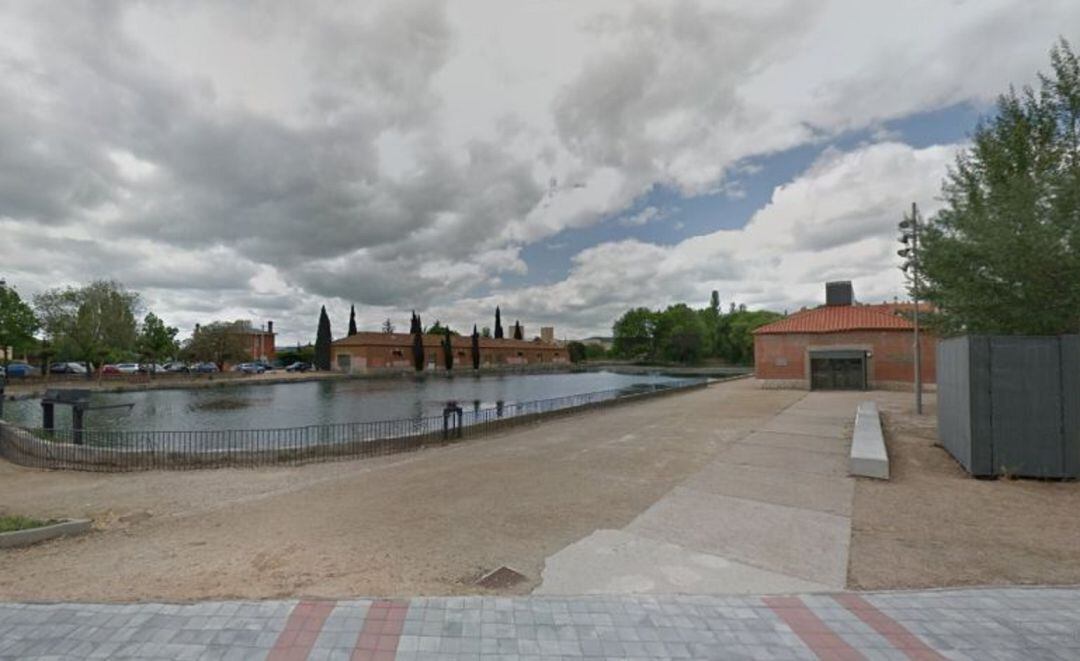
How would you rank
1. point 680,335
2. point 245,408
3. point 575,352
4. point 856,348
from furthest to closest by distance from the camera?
point 575,352 → point 680,335 → point 245,408 → point 856,348

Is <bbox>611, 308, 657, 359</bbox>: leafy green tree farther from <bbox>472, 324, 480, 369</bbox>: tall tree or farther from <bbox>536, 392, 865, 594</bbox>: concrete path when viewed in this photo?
<bbox>536, 392, 865, 594</bbox>: concrete path

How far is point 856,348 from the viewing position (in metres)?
30.9

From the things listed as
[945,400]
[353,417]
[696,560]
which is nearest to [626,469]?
[696,560]

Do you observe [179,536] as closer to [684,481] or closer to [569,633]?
[569,633]

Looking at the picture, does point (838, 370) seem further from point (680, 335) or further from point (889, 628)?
point (680, 335)

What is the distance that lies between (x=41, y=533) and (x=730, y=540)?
27.2 ft

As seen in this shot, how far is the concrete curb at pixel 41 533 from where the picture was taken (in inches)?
235

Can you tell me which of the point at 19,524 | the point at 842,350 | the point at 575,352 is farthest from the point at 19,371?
the point at 575,352

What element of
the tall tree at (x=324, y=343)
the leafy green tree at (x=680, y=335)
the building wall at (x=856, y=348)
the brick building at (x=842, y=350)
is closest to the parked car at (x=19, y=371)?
the tall tree at (x=324, y=343)

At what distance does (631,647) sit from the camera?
3.50 m

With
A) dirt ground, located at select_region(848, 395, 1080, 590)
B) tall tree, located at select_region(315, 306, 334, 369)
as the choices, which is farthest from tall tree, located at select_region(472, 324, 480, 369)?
dirt ground, located at select_region(848, 395, 1080, 590)

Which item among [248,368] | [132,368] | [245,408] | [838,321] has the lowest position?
[245,408]

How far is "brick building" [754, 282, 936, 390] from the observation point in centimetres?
3022

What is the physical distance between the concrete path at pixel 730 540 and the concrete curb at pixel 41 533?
20.6 ft
